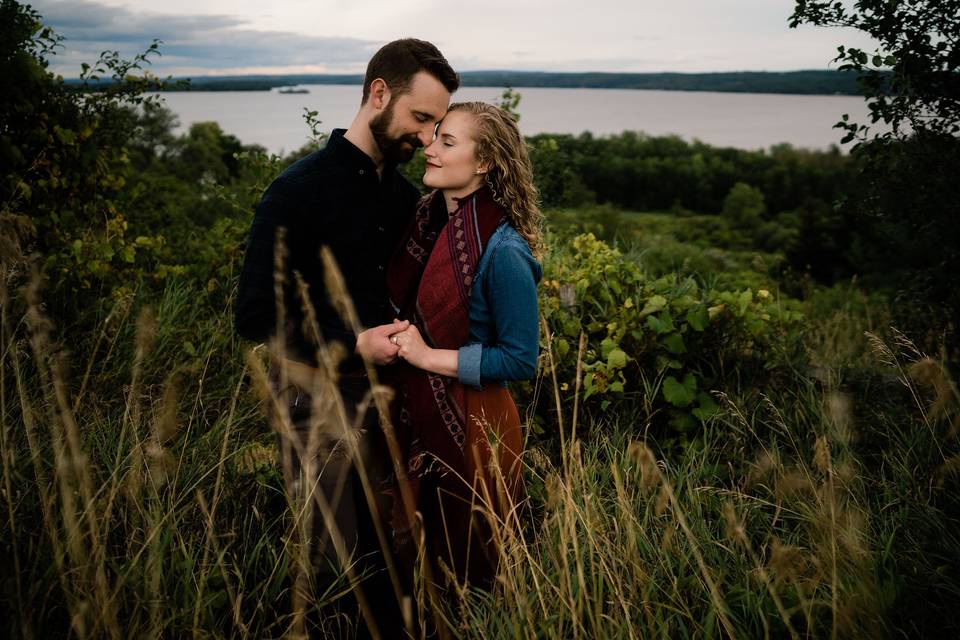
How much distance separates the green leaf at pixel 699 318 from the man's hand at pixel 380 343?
2.07 metres

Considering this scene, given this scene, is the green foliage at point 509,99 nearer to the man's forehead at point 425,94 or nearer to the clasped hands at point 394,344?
the man's forehead at point 425,94

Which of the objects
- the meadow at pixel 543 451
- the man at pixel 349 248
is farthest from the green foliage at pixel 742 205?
the man at pixel 349 248

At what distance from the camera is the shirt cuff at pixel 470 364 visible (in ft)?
6.98

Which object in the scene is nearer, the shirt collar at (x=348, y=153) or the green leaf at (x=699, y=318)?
the shirt collar at (x=348, y=153)

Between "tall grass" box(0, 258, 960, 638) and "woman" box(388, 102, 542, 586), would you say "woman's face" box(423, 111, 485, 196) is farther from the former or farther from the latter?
"tall grass" box(0, 258, 960, 638)

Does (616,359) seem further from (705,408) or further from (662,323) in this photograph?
(705,408)

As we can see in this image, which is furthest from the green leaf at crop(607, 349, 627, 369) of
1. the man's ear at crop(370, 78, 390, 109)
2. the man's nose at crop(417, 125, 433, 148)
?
the man's ear at crop(370, 78, 390, 109)

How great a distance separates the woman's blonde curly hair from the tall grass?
902 mm

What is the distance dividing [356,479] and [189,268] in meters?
2.97

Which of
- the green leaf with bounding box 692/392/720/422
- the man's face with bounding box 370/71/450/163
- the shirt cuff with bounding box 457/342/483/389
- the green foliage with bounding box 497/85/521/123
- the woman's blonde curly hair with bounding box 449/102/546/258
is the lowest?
the green leaf with bounding box 692/392/720/422

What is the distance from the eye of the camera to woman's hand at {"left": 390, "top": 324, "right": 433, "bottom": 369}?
215 centimetres

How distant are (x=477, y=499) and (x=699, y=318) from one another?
196 centimetres

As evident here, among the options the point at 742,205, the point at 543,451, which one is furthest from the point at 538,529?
the point at 742,205

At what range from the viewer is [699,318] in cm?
355
